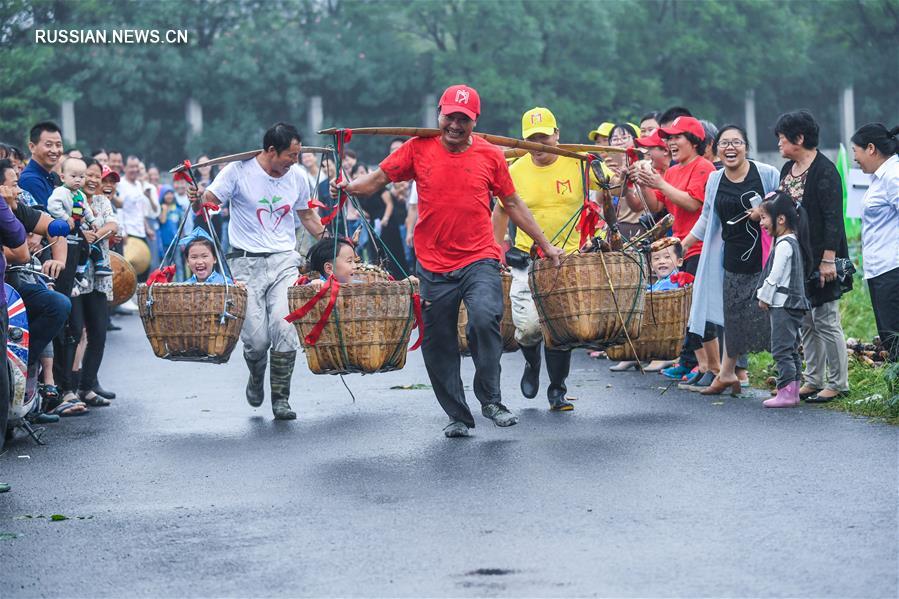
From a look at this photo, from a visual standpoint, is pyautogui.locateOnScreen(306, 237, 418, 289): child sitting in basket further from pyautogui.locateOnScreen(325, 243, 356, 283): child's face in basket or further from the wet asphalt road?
the wet asphalt road

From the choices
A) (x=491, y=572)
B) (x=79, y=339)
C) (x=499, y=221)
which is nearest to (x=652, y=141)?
(x=499, y=221)

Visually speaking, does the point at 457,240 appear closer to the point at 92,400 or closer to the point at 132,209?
the point at 92,400

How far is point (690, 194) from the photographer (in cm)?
1145

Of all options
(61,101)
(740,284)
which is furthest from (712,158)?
(61,101)

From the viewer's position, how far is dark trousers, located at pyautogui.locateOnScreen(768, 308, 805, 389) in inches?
399

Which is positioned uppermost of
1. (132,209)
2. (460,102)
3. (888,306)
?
(460,102)

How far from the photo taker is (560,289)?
9.28m

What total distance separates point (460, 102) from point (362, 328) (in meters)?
1.50

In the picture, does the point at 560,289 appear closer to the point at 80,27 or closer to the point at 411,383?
the point at 411,383

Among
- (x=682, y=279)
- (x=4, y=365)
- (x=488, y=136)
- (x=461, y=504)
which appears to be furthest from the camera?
(x=682, y=279)

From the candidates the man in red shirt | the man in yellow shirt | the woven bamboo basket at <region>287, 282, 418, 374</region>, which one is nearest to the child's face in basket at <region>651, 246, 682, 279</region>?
the man in yellow shirt

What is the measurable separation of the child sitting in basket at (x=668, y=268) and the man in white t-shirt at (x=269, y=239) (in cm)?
290

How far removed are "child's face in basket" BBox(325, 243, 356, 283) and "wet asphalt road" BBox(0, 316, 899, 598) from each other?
1.02 metres

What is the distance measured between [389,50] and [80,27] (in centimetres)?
1373
